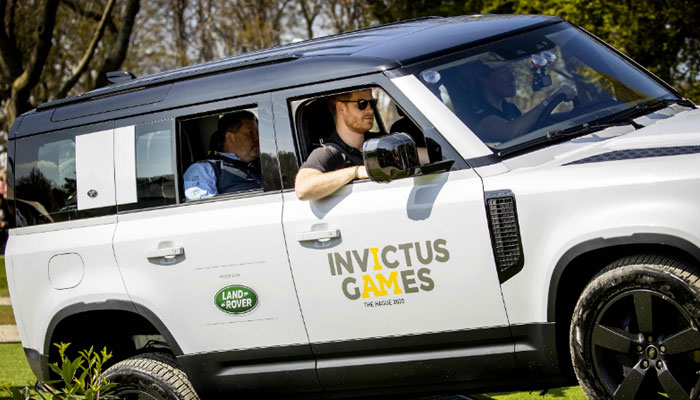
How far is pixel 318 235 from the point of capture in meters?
4.98

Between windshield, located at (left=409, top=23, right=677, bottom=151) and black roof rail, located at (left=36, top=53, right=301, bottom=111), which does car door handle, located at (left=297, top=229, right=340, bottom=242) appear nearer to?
windshield, located at (left=409, top=23, right=677, bottom=151)

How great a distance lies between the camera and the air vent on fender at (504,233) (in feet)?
14.7

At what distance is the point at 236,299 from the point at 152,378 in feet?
2.82

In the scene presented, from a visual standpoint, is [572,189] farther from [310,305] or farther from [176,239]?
[176,239]

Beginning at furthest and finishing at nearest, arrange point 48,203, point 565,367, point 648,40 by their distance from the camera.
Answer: point 648,40
point 48,203
point 565,367

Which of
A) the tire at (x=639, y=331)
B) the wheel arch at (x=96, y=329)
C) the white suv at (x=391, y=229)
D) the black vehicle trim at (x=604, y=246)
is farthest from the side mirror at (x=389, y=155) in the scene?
the wheel arch at (x=96, y=329)

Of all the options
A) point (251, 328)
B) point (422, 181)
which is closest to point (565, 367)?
point (422, 181)

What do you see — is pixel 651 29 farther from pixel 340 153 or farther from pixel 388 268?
pixel 388 268

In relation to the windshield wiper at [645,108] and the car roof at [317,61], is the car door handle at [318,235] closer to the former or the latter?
the car roof at [317,61]

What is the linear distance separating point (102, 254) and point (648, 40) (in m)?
16.5

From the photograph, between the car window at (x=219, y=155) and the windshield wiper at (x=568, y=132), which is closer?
the windshield wiper at (x=568, y=132)

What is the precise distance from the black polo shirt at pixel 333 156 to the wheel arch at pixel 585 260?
4.31 feet

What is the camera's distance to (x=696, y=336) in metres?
4.08

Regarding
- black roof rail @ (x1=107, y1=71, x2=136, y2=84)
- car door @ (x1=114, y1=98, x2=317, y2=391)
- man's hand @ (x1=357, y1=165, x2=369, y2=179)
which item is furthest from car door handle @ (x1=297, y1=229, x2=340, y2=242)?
black roof rail @ (x1=107, y1=71, x2=136, y2=84)
